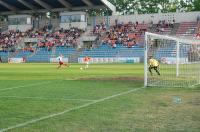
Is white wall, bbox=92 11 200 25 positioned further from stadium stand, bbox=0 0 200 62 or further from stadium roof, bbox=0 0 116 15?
stadium roof, bbox=0 0 116 15

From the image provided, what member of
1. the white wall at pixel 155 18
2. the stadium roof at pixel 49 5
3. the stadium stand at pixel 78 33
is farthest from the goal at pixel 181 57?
the stadium roof at pixel 49 5

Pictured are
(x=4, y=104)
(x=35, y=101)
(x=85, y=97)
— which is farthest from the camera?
(x=85, y=97)

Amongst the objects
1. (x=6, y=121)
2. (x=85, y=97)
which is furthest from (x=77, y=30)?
(x=6, y=121)

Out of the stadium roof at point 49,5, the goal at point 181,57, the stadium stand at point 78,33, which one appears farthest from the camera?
the stadium roof at point 49,5

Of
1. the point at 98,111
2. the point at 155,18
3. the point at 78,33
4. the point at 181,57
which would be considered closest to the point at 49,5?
the point at 78,33

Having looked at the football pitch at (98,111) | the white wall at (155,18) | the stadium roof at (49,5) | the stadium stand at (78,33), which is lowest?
the football pitch at (98,111)

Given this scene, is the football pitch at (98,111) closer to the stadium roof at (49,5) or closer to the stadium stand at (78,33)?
the stadium stand at (78,33)

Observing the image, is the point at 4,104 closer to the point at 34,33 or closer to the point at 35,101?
the point at 35,101

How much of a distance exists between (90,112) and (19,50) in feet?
208

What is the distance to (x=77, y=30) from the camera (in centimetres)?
7356

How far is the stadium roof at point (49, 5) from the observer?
72438mm

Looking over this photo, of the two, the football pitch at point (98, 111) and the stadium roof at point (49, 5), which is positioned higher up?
the stadium roof at point (49, 5)

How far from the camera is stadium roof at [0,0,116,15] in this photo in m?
72.4

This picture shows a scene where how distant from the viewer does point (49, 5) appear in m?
75.9
